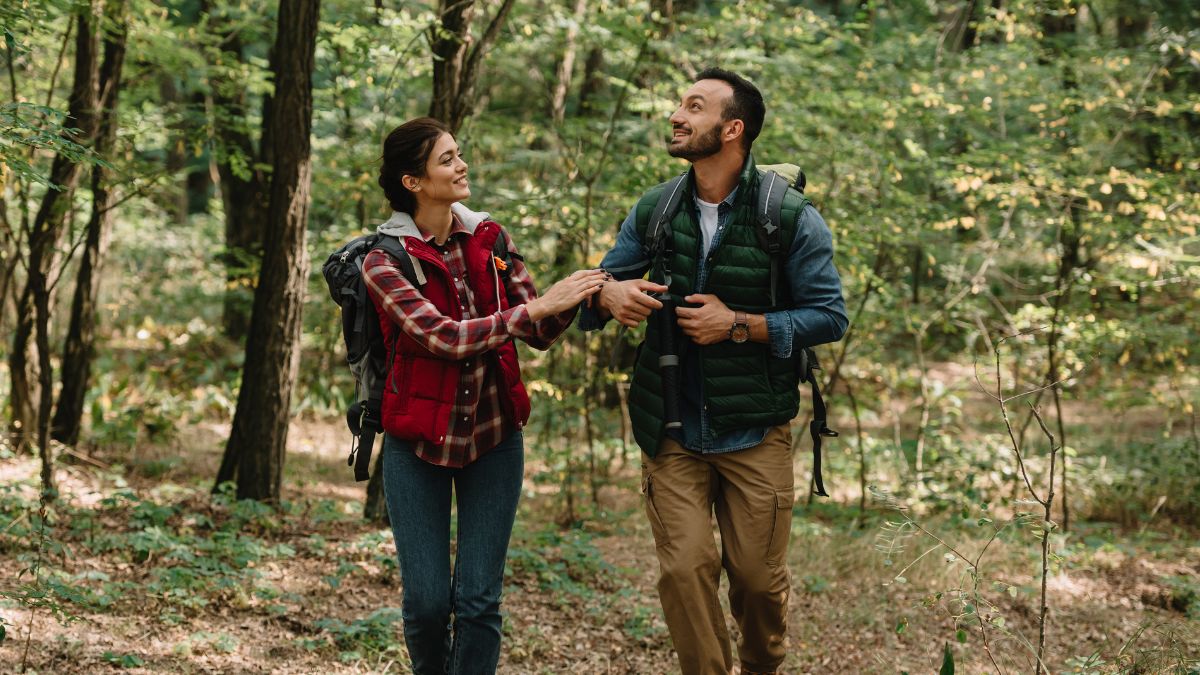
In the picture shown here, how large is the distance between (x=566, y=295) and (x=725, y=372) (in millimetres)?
743

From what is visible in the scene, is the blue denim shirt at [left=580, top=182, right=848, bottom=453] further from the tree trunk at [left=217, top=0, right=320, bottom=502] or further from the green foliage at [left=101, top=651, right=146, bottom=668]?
the tree trunk at [left=217, top=0, right=320, bottom=502]

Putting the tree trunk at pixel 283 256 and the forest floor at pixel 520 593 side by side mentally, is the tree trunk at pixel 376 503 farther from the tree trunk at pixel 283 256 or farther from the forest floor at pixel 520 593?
the tree trunk at pixel 283 256

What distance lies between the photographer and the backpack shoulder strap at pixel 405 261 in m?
3.28

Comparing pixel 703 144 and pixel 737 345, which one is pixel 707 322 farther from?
pixel 703 144

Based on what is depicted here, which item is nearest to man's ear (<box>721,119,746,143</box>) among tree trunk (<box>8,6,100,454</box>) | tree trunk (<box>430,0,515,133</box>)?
tree trunk (<box>430,0,515,133</box>)

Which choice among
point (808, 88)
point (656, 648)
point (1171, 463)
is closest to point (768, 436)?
point (656, 648)

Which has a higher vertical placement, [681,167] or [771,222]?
[681,167]

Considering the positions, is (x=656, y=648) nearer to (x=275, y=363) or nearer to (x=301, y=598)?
(x=301, y=598)

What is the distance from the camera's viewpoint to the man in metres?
3.53

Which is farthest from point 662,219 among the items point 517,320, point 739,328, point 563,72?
point 563,72

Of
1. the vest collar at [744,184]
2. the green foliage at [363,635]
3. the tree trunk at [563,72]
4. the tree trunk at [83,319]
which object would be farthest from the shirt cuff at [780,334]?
the tree trunk at [83,319]

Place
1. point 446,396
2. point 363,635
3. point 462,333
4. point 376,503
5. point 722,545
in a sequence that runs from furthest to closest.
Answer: point 376,503 → point 363,635 → point 722,545 → point 446,396 → point 462,333

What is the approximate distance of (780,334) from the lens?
A: 11.5ft

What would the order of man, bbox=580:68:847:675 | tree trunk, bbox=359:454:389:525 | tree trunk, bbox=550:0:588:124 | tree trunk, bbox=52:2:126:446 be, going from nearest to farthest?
man, bbox=580:68:847:675
tree trunk, bbox=359:454:389:525
tree trunk, bbox=52:2:126:446
tree trunk, bbox=550:0:588:124
